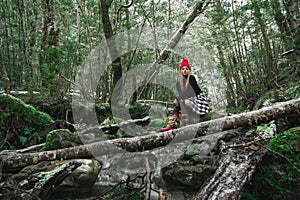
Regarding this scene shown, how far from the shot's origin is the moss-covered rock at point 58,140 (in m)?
4.53

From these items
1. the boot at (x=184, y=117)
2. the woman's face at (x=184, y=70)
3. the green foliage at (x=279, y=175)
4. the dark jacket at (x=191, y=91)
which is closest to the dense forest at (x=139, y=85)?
the green foliage at (x=279, y=175)

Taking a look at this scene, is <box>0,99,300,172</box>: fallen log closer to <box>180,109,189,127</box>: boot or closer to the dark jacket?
<box>180,109,189,127</box>: boot

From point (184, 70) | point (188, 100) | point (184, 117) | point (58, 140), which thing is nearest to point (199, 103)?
point (188, 100)

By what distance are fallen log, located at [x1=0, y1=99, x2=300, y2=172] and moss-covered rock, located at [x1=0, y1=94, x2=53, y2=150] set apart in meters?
2.10

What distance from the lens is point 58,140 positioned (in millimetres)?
4598

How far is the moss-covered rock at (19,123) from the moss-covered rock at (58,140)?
3.11 ft

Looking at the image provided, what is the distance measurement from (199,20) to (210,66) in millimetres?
2070

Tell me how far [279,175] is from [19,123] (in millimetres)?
4916

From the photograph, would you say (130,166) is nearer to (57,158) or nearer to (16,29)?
(57,158)

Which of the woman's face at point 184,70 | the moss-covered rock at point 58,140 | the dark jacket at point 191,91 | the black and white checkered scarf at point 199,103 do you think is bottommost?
the moss-covered rock at point 58,140

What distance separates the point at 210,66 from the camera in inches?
452

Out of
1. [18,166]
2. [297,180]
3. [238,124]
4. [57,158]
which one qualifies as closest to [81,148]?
[57,158]

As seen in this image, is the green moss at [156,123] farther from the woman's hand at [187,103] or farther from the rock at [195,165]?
the woman's hand at [187,103]

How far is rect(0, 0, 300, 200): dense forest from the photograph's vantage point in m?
3.31
